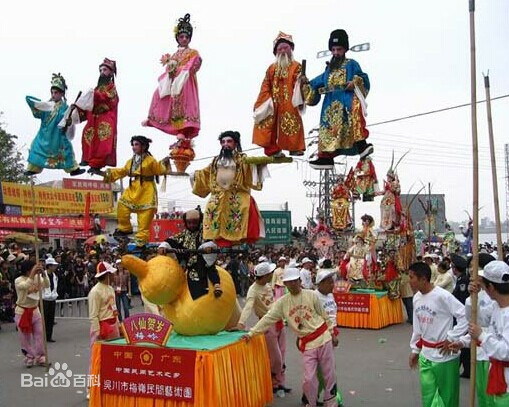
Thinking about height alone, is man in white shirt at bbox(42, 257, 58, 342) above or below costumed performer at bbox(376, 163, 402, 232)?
below

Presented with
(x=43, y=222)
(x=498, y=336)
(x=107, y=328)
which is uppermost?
(x=43, y=222)

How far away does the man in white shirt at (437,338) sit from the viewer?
167 inches

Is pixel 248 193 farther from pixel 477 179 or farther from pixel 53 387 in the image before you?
pixel 53 387

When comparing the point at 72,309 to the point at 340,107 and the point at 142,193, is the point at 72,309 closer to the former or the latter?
the point at 142,193

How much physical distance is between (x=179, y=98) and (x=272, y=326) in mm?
2700

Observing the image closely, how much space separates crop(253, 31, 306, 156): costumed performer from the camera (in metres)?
5.38

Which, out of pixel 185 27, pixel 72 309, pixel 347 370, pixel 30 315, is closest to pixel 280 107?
pixel 185 27

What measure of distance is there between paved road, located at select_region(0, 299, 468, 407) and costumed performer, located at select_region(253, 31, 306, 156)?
2.77 meters

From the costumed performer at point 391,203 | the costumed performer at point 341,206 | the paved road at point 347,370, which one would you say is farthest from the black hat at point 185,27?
the costumed performer at point 341,206

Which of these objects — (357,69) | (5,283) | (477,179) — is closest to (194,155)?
(357,69)

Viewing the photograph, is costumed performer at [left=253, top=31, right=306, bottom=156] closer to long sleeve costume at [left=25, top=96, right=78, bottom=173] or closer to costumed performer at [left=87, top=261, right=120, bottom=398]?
long sleeve costume at [left=25, top=96, right=78, bottom=173]

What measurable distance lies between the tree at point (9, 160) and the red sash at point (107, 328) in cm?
2095

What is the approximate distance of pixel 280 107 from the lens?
548 cm

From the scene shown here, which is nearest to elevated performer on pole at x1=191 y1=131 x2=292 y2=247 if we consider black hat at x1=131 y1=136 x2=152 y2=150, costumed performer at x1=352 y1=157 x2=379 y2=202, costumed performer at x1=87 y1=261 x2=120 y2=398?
black hat at x1=131 y1=136 x2=152 y2=150
